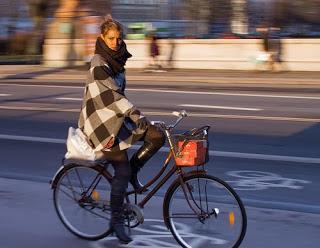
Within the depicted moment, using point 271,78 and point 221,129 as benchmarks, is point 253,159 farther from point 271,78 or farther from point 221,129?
point 271,78

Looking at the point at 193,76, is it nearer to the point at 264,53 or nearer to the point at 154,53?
the point at 264,53

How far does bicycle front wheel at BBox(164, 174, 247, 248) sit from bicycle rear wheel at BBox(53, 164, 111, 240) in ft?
2.00

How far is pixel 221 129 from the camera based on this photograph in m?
12.2

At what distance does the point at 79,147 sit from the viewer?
17.5 feet

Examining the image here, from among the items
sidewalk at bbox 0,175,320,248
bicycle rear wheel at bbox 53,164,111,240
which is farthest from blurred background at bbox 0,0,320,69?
bicycle rear wheel at bbox 53,164,111,240

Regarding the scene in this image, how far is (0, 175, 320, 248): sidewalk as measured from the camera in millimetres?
5582

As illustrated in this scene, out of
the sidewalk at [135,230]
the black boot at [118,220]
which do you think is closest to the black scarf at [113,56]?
the black boot at [118,220]

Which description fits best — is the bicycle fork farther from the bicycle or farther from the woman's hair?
the woman's hair

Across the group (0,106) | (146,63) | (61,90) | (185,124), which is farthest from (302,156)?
(146,63)

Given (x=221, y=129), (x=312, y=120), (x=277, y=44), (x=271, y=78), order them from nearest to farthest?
(x=221, y=129), (x=312, y=120), (x=271, y=78), (x=277, y=44)

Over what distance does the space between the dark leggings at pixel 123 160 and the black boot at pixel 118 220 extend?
0.07m

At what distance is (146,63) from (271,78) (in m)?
7.32

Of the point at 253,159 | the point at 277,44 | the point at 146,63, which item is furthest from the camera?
the point at 146,63

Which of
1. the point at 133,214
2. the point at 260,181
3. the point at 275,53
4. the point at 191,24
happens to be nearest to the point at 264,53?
the point at 275,53
